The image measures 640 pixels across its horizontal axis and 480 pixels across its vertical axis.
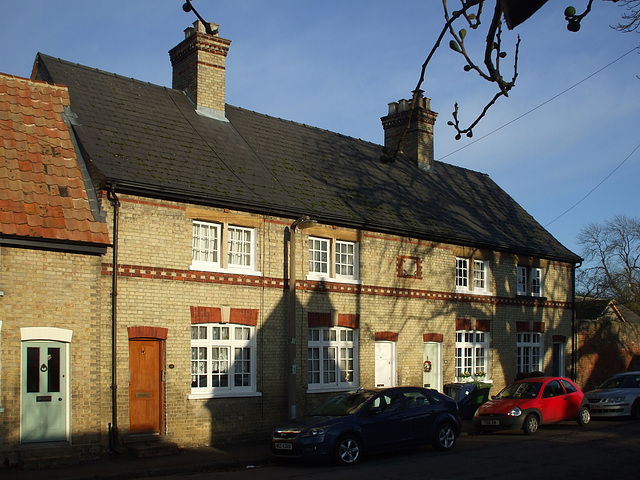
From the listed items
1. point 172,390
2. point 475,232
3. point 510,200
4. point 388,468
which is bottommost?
point 388,468

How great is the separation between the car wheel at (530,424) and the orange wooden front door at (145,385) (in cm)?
902

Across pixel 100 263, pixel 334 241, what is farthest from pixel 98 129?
pixel 334 241

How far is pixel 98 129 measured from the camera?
1702 cm

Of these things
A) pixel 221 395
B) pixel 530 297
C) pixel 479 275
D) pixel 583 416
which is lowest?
pixel 583 416

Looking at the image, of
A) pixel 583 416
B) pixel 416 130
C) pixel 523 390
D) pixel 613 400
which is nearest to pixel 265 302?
pixel 523 390

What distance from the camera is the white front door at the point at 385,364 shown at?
20250 millimetres

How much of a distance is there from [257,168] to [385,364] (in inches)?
271

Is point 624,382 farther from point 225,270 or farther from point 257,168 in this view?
point 225,270

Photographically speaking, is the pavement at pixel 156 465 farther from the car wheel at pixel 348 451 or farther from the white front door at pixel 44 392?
the car wheel at pixel 348 451

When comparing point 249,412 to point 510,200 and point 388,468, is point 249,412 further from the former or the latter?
point 510,200

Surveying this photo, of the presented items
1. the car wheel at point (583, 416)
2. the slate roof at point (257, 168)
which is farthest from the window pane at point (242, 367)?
the car wheel at point (583, 416)

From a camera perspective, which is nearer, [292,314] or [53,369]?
[53,369]

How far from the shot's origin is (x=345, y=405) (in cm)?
1453

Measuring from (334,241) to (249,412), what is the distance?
A: 17.3 ft
